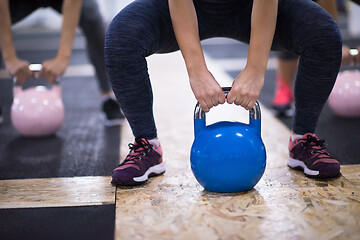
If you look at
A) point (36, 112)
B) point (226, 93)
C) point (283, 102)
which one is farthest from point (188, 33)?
point (283, 102)

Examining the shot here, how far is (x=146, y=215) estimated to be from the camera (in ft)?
4.08

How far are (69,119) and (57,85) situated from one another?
0.41m

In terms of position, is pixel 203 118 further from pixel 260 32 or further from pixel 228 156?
pixel 260 32

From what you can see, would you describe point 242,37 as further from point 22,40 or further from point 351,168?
point 22,40

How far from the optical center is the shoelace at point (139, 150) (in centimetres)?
151

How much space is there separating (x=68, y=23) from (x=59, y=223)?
1.14 meters

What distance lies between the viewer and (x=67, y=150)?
1.98 metres

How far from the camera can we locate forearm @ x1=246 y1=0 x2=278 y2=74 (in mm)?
1321

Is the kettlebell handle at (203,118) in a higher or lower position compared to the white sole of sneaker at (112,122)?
higher

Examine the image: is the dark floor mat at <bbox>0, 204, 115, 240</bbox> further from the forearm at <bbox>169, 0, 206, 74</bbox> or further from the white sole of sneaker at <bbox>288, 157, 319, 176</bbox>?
the white sole of sneaker at <bbox>288, 157, 319, 176</bbox>

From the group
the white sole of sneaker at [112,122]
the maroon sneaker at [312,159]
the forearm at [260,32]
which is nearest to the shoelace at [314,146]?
the maroon sneaker at [312,159]

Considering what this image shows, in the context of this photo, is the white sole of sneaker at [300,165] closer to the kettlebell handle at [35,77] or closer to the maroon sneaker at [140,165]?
the maroon sneaker at [140,165]

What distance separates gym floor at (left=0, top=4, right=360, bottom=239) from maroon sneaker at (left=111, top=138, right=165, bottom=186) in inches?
1.4

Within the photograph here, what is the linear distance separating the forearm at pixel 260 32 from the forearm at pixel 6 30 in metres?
1.30
